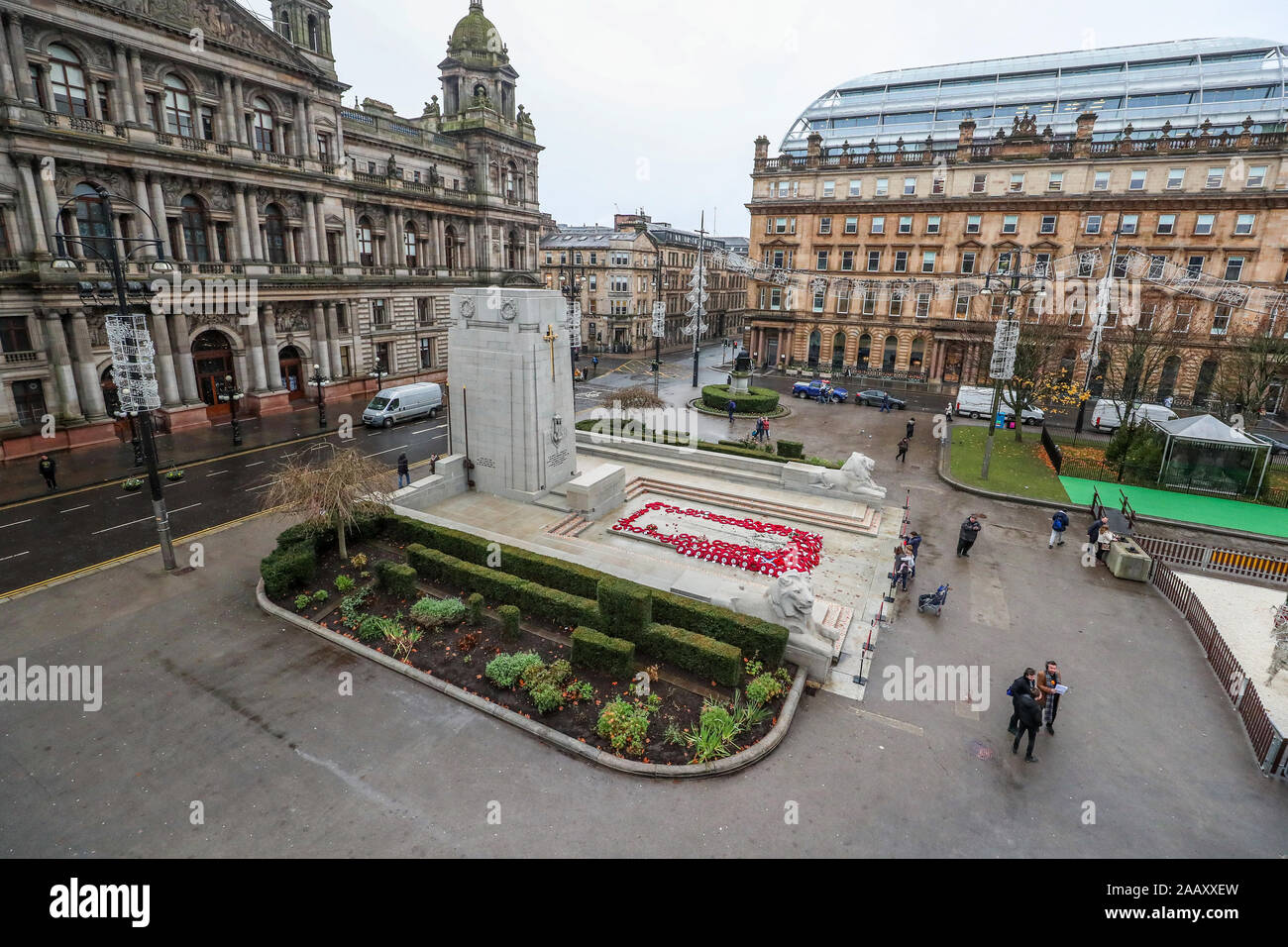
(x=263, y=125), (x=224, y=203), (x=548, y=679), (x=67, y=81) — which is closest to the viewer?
(x=548, y=679)

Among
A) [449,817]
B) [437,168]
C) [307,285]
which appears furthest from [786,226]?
[449,817]

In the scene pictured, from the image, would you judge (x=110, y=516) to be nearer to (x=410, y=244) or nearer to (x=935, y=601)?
(x=935, y=601)

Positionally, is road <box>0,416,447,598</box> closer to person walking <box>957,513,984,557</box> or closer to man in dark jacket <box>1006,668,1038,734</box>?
man in dark jacket <box>1006,668,1038,734</box>

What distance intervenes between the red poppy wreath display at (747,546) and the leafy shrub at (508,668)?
7.95m

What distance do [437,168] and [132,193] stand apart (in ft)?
82.7

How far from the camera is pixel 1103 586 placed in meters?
19.8

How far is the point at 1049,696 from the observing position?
13133 millimetres

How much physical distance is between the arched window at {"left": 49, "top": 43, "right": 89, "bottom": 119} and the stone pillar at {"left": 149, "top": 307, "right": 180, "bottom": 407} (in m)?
10.0

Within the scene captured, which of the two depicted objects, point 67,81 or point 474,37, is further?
point 474,37

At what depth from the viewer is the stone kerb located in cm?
1172

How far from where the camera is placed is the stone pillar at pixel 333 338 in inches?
1768

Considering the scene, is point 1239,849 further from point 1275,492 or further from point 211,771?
point 1275,492

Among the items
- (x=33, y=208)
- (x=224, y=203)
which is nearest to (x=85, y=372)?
(x=33, y=208)

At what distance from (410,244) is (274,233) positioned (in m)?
12.4
